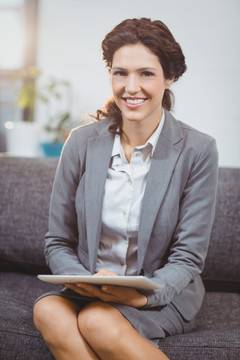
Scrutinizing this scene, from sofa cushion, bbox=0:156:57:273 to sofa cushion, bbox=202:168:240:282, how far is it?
26.5 inches

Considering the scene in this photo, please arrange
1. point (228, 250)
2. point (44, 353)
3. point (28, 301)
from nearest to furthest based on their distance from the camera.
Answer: point (44, 353)
point (28, 301)
point (228, 250)

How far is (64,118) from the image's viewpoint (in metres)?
3.19

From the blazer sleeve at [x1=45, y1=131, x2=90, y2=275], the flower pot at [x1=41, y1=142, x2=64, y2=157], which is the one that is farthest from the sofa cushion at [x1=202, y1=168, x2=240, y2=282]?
the flower pot at [x1=41, y1=142, x2=64, y2=157]

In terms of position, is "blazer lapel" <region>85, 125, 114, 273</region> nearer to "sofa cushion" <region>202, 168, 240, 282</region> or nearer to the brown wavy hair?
the brown wavy hair

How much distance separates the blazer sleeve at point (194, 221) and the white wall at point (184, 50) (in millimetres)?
1819

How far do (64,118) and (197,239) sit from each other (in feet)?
6.34

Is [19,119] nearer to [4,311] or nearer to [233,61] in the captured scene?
[233,61]

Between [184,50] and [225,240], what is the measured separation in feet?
5.83

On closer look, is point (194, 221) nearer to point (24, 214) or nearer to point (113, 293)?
point (113, 293)

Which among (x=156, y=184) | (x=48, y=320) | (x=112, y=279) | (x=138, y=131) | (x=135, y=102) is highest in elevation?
(x=135, y=102)

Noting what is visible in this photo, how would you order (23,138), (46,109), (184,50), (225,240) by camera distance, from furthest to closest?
1. (46,109)
2. (184,50)
3. (23,138)
4. (225,240)

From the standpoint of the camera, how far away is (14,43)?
3498 millimetres

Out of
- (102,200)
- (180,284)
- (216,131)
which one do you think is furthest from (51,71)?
(180,284)

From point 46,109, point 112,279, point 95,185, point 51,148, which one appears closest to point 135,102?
point 95,185
